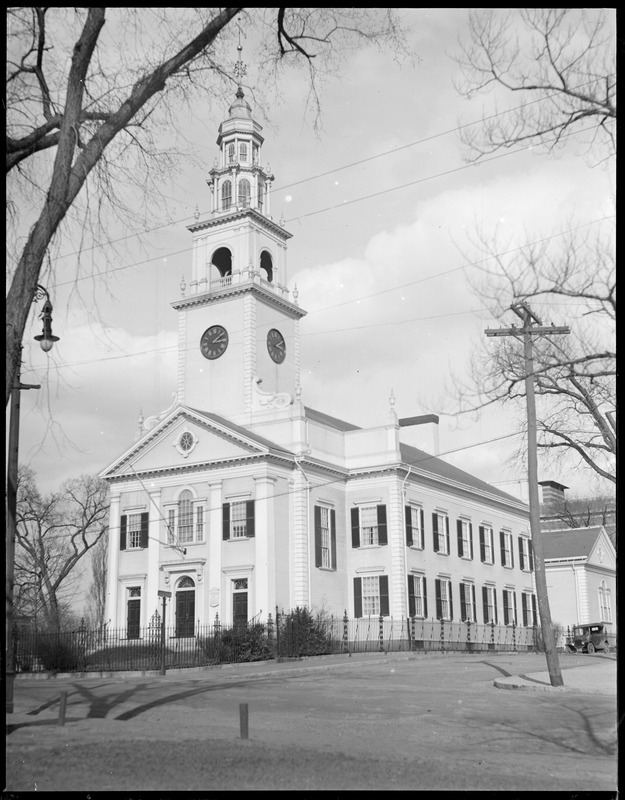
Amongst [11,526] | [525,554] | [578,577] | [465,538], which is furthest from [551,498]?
[11,526]

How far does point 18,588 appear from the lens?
3894 cm

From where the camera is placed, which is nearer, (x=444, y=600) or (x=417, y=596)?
(x=417, y=596)

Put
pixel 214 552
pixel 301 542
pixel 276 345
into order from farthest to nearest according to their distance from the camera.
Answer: pixel 276 345 → pixel 301 542 → pixel 214 552

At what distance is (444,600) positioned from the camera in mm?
43031

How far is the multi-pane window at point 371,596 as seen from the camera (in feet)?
130

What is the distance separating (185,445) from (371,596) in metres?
10.3

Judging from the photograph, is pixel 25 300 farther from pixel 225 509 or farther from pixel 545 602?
pixel 225 509

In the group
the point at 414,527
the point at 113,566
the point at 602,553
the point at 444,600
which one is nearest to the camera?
the point at 113,566

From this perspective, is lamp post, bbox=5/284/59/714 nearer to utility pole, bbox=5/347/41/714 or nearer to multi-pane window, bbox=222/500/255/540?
utility pole, bbox=5/347/41/714

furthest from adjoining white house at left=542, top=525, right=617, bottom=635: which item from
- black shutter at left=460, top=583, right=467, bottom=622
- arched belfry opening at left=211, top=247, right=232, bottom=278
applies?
arched belfry opening at left=211, top=247, right=232, bottom=278

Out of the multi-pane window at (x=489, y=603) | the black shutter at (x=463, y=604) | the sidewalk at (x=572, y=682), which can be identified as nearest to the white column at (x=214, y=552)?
the black shutter at (x=463, y=604)

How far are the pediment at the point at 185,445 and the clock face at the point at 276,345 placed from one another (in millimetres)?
4800

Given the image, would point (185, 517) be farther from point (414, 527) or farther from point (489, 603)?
point (489, 603)

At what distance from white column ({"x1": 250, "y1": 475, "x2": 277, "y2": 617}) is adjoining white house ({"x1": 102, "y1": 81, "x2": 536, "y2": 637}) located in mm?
52
